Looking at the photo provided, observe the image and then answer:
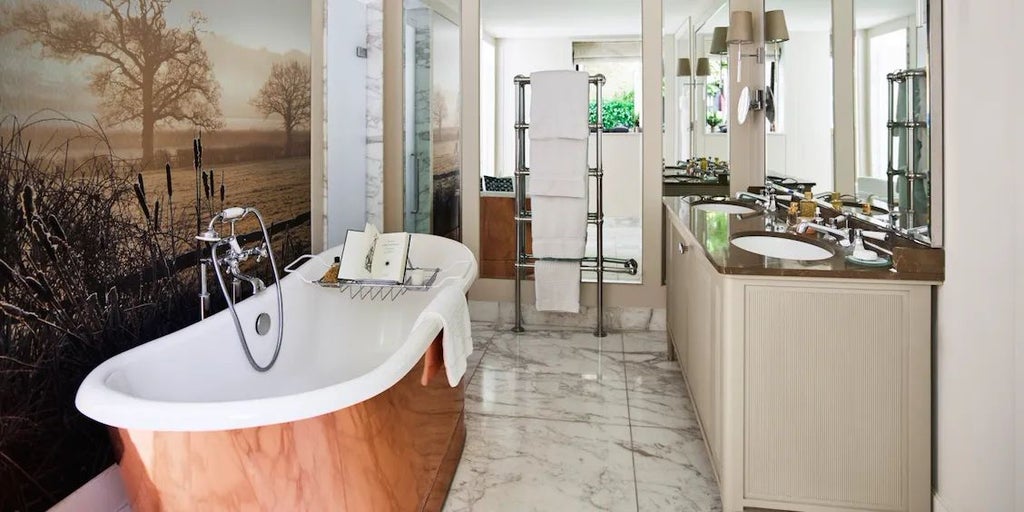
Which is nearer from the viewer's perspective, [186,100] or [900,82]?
[900,82]

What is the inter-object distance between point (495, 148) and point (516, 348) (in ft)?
4.37

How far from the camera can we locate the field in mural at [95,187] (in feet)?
5.50

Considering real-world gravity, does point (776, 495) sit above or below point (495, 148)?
below

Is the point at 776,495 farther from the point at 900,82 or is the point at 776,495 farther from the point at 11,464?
the point at 11,464

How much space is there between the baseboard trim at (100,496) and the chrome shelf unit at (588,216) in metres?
2.72

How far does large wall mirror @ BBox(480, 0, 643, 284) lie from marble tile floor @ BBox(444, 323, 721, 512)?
31.9 inches

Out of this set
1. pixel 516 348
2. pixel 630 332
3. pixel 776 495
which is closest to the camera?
pixel 776 495

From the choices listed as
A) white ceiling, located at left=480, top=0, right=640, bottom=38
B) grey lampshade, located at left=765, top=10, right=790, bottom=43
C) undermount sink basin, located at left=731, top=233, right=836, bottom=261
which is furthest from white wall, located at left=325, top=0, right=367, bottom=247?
grey lampshade, located at left=765, top=10, right=790, bottom=43

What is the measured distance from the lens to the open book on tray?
2877 mm

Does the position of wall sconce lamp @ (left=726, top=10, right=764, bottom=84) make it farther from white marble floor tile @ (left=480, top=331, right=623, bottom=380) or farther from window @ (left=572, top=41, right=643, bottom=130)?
white marble floor tile @ (left=480, top=331, right=623, bottom=380)

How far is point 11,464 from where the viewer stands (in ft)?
5.46

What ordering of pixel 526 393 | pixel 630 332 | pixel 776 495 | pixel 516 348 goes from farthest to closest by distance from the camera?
pixel 630 332, pixel 516 348, pixel 526 393, pixel 776 495

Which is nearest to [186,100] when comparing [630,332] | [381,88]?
[381,88]

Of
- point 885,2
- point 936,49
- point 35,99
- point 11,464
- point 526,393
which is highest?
point 885,2
